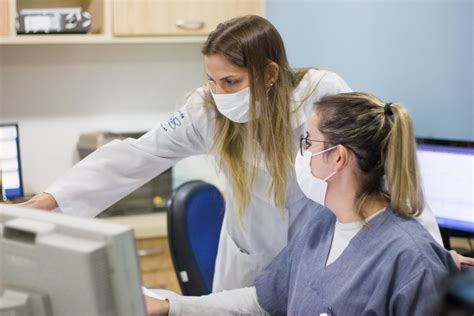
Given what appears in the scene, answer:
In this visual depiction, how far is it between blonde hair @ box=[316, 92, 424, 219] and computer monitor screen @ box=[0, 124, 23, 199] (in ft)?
6.01

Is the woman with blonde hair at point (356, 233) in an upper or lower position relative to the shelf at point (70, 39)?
lower

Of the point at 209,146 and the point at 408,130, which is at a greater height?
the point at 408,130

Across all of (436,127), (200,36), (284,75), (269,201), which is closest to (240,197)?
(269,201)

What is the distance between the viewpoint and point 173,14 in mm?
2912

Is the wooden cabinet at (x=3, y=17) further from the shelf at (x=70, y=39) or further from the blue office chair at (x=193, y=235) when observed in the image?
the blue office chair at (x=193, y=235)

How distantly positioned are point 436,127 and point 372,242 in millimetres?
1138

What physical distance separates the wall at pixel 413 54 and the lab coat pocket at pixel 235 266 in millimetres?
828

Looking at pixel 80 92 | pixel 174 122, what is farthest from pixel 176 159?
pixel 80 92

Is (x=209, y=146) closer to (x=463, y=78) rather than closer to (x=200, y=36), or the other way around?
(x=463, y=78)

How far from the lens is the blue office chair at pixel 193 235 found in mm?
Result: 2219

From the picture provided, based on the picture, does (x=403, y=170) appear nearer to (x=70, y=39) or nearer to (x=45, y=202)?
(x=45, y=202)

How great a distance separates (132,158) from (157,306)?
0.52 meters

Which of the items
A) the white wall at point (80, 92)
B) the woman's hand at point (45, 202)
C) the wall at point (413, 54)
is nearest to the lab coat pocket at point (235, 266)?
the woman's hand at point (45, 202)

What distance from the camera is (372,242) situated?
1.38 meters
